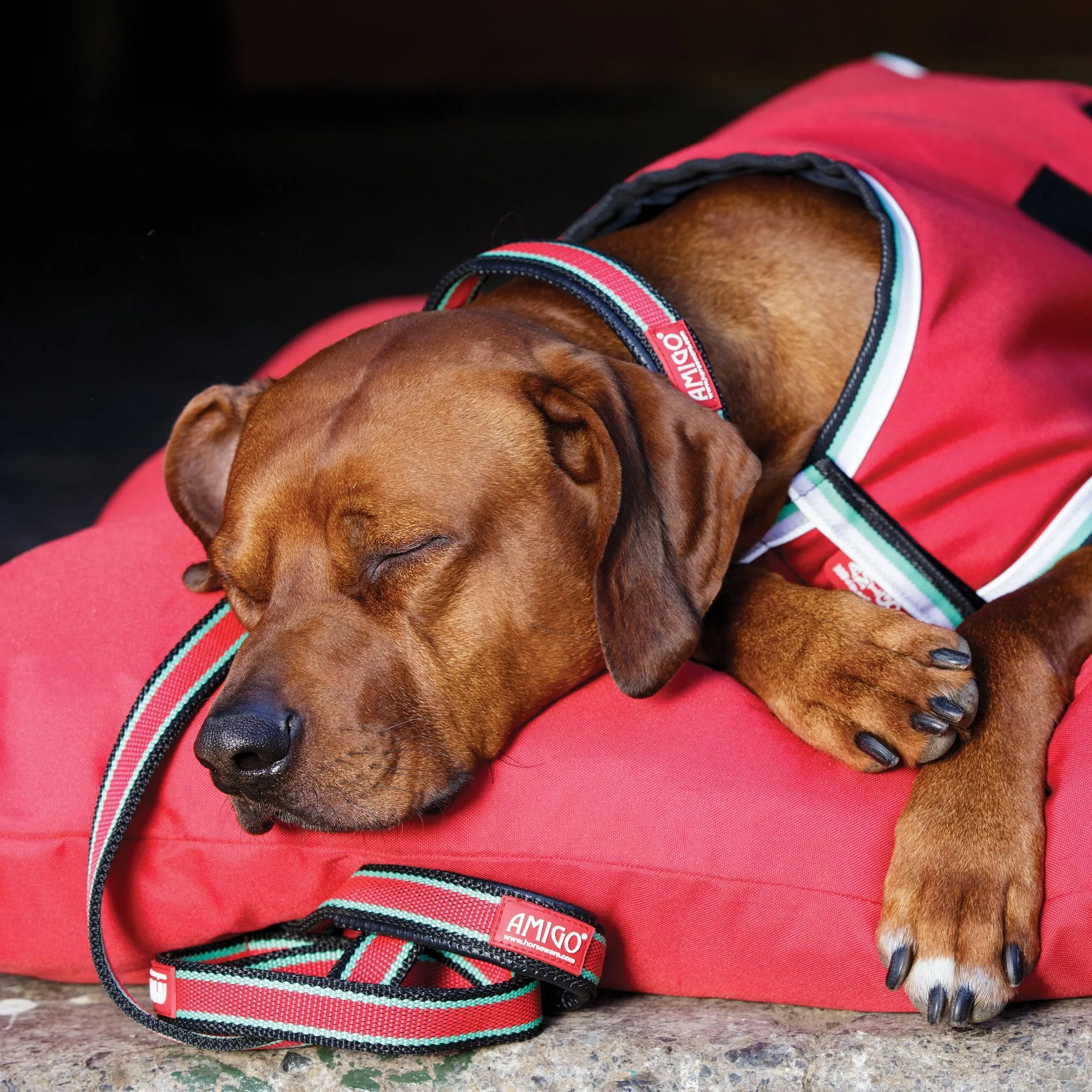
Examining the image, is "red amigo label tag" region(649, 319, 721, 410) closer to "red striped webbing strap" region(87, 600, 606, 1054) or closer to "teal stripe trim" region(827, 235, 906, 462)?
"teal stripe trim" region(827, 235, 906, 462)

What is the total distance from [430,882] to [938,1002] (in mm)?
805

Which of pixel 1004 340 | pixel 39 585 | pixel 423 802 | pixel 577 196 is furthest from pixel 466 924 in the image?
pixel 577 196

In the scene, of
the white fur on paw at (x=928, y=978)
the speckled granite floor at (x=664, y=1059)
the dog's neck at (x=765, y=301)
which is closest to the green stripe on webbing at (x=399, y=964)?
the speckled granite floor at (x=664, y=1059)

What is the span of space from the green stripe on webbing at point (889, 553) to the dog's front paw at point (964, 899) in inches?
22.0

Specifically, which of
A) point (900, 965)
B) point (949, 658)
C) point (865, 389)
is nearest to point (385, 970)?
point (900, 965)

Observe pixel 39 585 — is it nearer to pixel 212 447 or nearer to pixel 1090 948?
pixel 212 447

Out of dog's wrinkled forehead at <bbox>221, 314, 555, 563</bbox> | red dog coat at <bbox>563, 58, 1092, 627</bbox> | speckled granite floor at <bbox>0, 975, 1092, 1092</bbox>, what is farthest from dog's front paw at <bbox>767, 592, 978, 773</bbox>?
dog's wrinkled forehead at <bbox>221, 314, 555, 563</bbox>

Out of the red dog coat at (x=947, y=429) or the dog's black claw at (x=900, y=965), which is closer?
the dog's black claw at (x=900, y=965)

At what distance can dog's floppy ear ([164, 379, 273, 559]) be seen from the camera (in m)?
3.02

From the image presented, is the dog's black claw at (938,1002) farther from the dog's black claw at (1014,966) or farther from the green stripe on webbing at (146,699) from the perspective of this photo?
the green stripe on webbing at (146,699)

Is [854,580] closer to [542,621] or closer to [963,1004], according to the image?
[542,621]

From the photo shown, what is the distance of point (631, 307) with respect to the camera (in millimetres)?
2654

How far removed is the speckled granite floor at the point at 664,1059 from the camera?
208 cm

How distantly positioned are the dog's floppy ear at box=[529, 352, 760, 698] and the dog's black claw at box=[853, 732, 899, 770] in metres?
0.31
